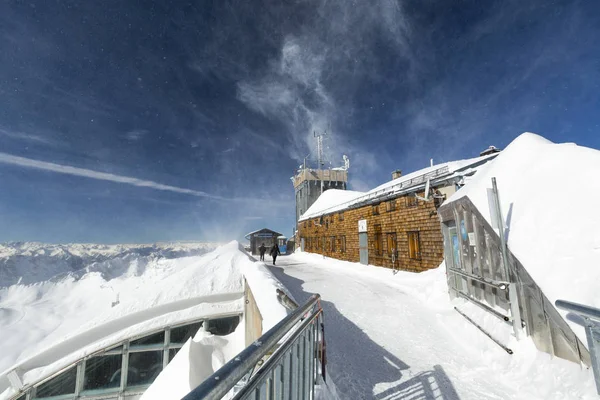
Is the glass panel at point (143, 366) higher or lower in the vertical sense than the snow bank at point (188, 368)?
lower

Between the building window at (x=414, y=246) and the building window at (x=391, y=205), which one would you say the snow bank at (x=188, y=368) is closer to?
the building window at (x=414, y=246)

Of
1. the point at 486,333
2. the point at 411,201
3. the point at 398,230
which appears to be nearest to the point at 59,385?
the point at 486,333

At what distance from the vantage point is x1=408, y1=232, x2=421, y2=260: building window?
514 inches

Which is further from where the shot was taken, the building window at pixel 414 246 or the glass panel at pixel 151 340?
the building window at pixel 414 246

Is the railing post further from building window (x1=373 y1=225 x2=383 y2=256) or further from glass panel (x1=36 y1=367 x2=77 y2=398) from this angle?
building window (x1=373 y1=225 x2=383 y2=256)

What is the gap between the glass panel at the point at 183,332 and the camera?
8.52 meters

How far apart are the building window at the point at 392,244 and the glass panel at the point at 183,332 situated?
1064cm

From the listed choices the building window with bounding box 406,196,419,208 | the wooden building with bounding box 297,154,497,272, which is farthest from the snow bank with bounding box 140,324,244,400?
the building window with bounding box 406,196,419,208

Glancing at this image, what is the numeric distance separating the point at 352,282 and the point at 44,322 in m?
54.6

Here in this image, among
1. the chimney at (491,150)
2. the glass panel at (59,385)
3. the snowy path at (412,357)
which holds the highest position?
the chimney at (491,150)

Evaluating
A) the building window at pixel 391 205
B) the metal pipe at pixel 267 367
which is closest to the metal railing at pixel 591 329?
the metal pipe at pixel 267 367

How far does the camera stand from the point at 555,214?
4.40 m

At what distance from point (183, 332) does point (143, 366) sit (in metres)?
1.56

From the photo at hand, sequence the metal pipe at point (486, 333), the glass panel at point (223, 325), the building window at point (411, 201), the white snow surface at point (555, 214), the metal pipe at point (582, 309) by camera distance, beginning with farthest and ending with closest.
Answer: the building window at point (411, 201) → the glass panel at point (223, 325) → the metal pipe at point (486, 333) → the white snow surface at point (555, 214) → the metal pipe at point (582, 309)
